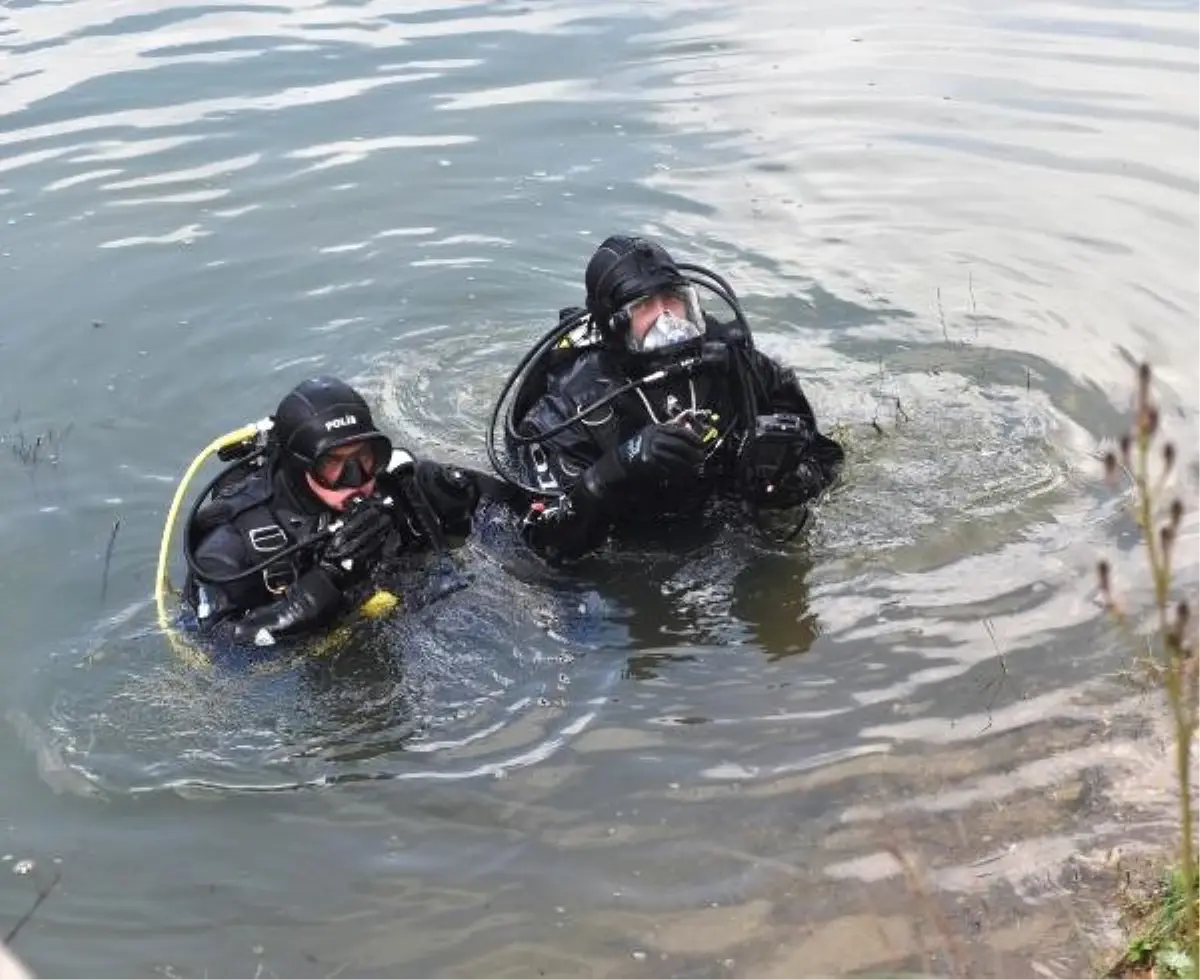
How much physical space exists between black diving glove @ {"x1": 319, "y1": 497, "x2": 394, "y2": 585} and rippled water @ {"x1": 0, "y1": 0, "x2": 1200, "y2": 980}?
0.39 metres

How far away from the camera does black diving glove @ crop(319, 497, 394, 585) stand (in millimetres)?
4918

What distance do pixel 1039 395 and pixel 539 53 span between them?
7.06 m

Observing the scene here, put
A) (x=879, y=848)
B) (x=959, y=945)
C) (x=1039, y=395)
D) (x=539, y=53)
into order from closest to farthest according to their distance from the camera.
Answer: (x=959, y=945), (x=879, y=848), (x=1039, y=395), (x=539, y=53)

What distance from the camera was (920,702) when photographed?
4.66 metres

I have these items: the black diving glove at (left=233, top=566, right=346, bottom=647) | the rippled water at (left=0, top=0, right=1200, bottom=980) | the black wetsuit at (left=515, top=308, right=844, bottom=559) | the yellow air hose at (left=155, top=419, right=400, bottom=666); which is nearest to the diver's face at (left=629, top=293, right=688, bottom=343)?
the black wetsuit at (left=515, top=308, right=844, bottom=559)

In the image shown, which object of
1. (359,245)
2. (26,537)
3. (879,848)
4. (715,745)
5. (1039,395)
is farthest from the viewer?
(359,245)

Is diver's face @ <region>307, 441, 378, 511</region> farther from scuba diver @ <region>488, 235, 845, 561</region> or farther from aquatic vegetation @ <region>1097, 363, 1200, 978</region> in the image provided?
aquatic vegetation @ <region>1097, 363, 1200, 978</region>

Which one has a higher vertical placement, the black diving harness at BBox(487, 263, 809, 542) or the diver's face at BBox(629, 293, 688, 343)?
the diver's face at BBox(629, 293, 688, 343)

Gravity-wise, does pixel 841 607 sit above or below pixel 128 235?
below

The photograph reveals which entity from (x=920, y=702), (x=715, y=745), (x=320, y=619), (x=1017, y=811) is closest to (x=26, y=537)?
(x=320, y=619)

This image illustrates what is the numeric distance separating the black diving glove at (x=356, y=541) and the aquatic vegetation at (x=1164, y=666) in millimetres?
2496

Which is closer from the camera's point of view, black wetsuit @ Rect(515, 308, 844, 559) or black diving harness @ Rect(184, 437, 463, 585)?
black diving harness @ Rect(184, 437, 463, 585)

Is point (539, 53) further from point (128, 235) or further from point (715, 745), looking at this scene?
point (715, 745)

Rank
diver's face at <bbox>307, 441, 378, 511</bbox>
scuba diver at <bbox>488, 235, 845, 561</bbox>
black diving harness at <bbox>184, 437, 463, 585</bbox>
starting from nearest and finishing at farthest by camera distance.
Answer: black diving harness at <bbox>184, 437, 463, 585</bbox>
diver's face at <bbox>307, 441, 378, 511</bbox>
scuba diver at <bbox>488, 235, 845, 561</bbox>
